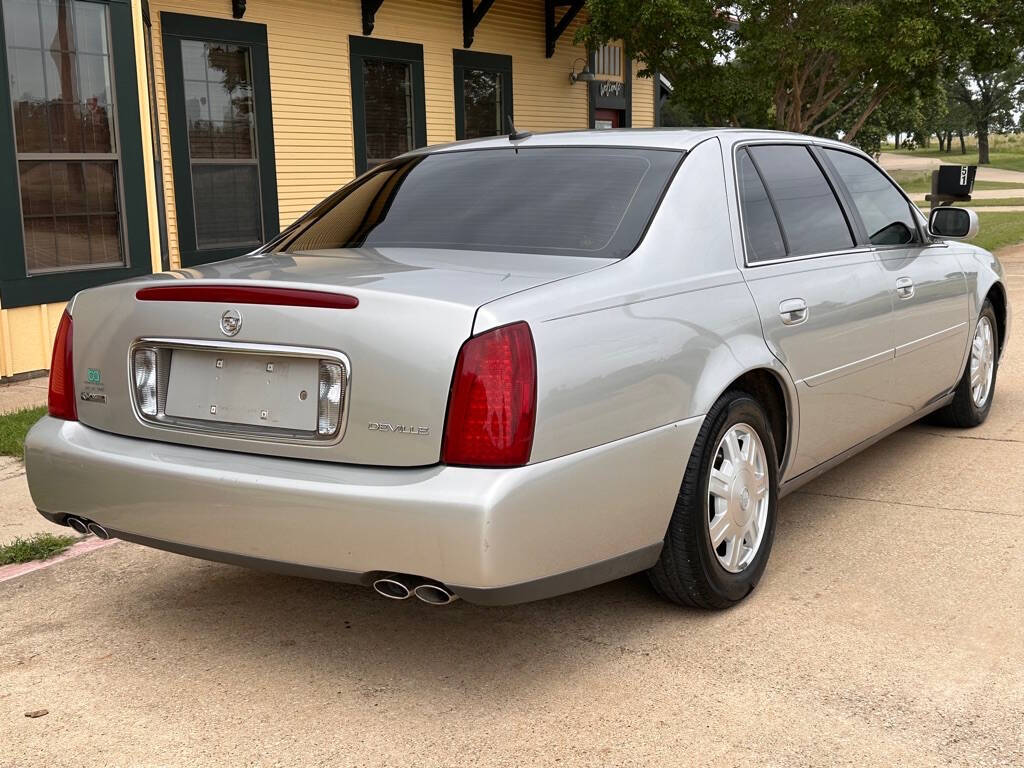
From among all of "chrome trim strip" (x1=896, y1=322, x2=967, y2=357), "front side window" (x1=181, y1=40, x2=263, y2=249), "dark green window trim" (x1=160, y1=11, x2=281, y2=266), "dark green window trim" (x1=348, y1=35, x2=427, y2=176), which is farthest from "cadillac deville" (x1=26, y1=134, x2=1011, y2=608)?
"dark green window trim" (x1=348, y1=35, x2=427, y2=176)

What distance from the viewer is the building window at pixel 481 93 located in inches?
561

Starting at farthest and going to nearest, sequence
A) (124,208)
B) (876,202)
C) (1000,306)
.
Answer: (124,208), (1000,306), (876,202)

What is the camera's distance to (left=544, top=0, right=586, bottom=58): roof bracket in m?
15.7

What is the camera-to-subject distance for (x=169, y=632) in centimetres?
380

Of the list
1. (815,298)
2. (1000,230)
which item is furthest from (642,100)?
(815,298)

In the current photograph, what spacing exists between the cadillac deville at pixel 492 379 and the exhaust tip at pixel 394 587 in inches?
0.4

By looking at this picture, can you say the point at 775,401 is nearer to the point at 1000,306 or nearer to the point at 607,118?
the point at 1000,306

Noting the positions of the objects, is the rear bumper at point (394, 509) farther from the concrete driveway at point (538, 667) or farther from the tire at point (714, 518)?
the concrete driveway at point (538, 667)

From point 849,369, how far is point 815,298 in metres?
0.38

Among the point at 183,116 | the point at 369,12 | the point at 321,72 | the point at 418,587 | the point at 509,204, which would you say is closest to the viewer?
the point at 418,587

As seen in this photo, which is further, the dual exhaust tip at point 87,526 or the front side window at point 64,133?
the front side window at point 64,133

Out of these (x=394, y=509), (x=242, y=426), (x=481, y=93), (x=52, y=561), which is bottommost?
(x=52, y=561)

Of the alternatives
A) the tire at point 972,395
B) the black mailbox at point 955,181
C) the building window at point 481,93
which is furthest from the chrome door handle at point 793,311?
the black mailbox at point 955,181

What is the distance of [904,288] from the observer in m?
5.02
